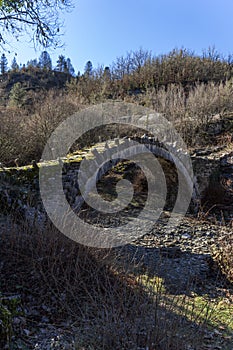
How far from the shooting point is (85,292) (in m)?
3.30

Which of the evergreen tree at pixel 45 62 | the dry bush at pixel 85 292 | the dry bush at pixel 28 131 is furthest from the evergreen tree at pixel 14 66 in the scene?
the dry bush at pixel 85 292

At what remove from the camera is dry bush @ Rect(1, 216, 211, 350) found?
7.72ft

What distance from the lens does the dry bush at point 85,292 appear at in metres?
2.35

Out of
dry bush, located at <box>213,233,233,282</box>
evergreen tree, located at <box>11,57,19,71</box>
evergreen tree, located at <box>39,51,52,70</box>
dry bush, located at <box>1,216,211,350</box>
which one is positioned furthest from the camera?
evergreen tree, located at <box>39,51,52,70</box>

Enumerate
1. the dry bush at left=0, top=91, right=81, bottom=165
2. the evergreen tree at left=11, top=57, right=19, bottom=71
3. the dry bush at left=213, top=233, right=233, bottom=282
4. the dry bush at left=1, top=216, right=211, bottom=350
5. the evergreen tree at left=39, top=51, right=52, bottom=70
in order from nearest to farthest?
the dry bush at left=1, top=216, right=211, bottom=350 < the dry bush at left=213, top=233, right=233, bottom=282 < the dry bush at left=0, top=91, right=81, bottom=165 < the evergreen tree at left=11, top=57, right=19, bottom=71 < the evergreen tree at left=39, top=51, right=52, bottom=70

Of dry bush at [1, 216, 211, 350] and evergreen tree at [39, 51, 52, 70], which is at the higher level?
evergreen tree at [39, 51, 52, 70]

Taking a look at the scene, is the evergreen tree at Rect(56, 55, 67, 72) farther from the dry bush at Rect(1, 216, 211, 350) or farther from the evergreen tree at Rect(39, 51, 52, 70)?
the dry bush at Rect(1, 216, 211, 350)

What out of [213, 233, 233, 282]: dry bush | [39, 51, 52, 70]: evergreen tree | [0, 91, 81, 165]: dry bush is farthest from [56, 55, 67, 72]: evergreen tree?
[213, 233, 233, 282]: dry bush

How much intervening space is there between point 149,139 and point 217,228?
102 inches

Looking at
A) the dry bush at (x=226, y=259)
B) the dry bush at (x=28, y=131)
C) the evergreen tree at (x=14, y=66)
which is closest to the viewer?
the dry bush at (x=226, y=259)

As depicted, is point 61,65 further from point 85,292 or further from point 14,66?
point 85,292

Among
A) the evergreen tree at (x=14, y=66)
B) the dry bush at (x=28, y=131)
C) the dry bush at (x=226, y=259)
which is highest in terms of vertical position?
the evergreen tree at (x=14, y=66)

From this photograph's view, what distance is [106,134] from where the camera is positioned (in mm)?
9734

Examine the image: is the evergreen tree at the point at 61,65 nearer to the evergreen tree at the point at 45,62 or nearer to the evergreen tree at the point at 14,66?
the evergreen tree at the point at 45,62
